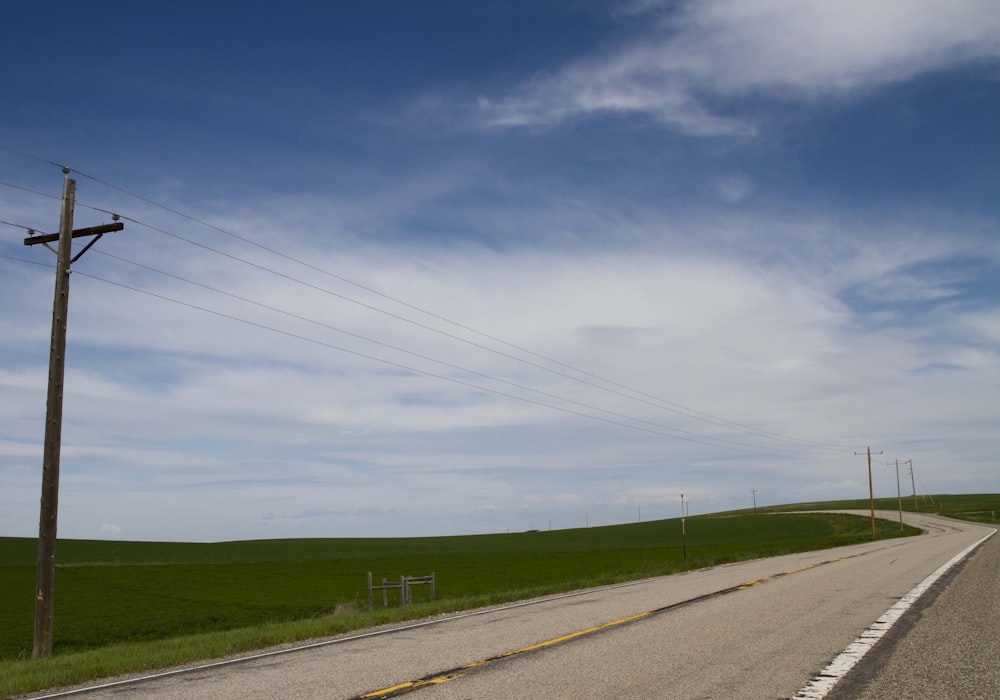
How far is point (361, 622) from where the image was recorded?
52.1 feet

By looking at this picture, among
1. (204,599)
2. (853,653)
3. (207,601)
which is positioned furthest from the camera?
(204,599)

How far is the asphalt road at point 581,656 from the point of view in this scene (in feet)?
27.1

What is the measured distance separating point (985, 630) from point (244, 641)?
11647 millimetres

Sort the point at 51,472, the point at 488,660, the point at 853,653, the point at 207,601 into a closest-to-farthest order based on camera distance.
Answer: the point at 853,653, the point at 488,660, the point at 51,472, the point at 207,601

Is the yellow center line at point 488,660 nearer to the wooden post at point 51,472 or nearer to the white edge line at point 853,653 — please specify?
the white edge line at point 853,653

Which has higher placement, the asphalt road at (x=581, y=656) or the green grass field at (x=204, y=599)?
the asphalt road at (x=581, y=656)

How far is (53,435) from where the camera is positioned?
15.6 m

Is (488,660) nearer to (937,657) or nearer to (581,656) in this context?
(581,656)

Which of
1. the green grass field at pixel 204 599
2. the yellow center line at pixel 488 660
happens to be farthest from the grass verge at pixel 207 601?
the yellow center line at pixel 488 660

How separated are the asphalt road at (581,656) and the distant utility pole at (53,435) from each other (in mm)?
6092

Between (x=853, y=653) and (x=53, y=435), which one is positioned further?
(x=53, y=435)

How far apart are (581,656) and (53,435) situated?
37.8 feet

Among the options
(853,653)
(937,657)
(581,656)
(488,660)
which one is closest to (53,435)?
(488,660)

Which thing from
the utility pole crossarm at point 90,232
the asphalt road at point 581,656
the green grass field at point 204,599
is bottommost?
the green grass field at point 204,599
